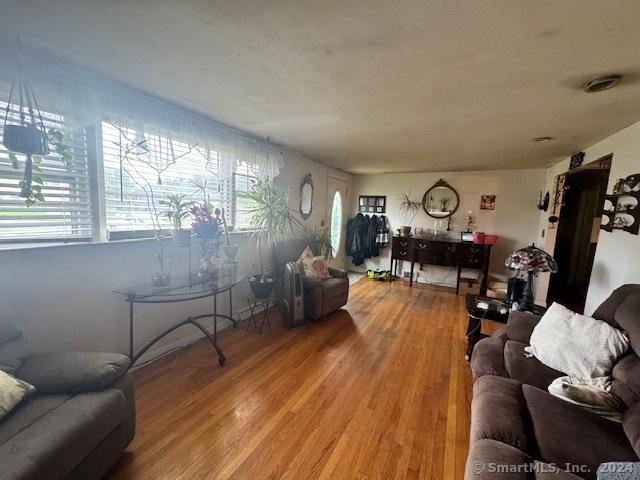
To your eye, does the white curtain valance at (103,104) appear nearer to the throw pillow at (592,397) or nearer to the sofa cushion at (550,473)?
the sofa cushion at (550,473)

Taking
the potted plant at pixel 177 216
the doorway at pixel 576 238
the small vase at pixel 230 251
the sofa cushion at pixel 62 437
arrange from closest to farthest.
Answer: the sofa cushion at pixel 62 437, the potted plant at pixel 177 216, the small vase at pixel 230 251, the doorway at pixel 576 238

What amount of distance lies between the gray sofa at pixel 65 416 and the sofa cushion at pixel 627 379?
241 cm

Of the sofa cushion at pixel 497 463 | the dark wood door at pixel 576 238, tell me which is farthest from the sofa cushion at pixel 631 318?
the dark wood door at pixel 576 238

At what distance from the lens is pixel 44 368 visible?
127 cm

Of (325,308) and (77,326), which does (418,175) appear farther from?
(77,326)

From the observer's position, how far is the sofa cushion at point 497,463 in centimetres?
94

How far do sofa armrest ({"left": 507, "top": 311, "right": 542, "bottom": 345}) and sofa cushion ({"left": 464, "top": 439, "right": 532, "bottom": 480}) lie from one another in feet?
3.63

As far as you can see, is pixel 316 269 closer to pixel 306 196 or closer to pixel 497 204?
pixel 306 196

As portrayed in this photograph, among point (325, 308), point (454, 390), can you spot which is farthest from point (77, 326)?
point (454, 390)

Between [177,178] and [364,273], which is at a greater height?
[177,178]

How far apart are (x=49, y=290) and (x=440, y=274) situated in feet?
17.0

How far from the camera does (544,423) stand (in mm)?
1179

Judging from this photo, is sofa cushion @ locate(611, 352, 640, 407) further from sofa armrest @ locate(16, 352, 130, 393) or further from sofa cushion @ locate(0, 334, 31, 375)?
sofa cushion @ locate(0, 334, 31, 375)

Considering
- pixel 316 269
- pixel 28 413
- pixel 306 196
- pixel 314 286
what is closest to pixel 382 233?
pixel 306 196
